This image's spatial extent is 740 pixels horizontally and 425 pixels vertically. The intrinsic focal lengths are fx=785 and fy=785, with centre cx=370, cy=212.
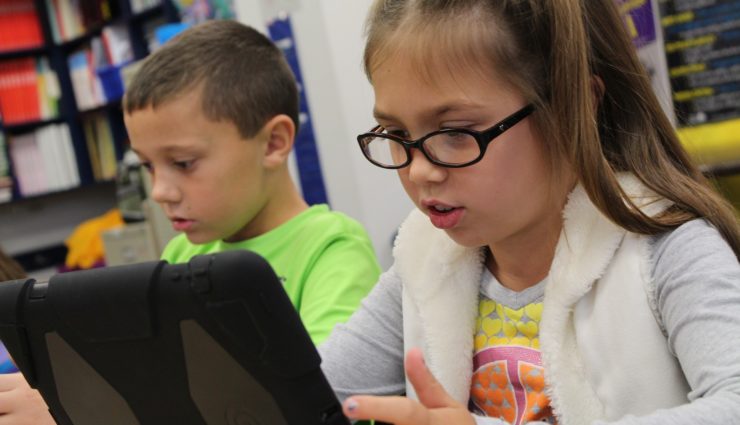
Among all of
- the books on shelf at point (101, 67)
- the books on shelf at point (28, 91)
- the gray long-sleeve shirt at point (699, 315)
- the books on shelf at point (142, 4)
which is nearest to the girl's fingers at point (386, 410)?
the gray long-sleeve shirt at point (699, 315)

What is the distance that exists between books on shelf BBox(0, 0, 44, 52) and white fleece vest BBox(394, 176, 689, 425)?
4.93 meters

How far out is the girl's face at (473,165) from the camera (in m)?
0.70

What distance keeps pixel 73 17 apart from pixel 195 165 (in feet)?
13.9

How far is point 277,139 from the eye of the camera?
135 cm

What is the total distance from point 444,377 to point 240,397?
324mm

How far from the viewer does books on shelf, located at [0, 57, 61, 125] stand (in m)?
4.93

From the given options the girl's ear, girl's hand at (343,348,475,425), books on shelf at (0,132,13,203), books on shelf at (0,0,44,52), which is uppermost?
books on shelf at (0,0,44,52)

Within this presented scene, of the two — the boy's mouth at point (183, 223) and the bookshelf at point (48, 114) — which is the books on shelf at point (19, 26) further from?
the boy's mouth at point (183, 223)

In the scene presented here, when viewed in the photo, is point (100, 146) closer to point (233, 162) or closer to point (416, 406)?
point (233, 162)

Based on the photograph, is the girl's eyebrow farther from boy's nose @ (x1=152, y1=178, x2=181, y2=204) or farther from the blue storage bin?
the blue storage bin

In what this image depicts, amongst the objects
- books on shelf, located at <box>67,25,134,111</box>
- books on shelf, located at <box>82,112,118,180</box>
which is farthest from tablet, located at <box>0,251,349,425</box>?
books on shelf, located at <box>82,112,118,180</box>

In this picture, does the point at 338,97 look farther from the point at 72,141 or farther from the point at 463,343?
the point at 72,141

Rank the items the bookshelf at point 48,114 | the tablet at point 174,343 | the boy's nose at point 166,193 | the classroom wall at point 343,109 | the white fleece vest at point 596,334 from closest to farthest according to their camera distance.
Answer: the tablet at point 174,343 < the white fleece vest at point 596,334 < the boy's nose at point 166,193 < the classroom wall at point 343,109 < the bookshelf at point 48,114

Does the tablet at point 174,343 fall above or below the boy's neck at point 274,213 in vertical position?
above
